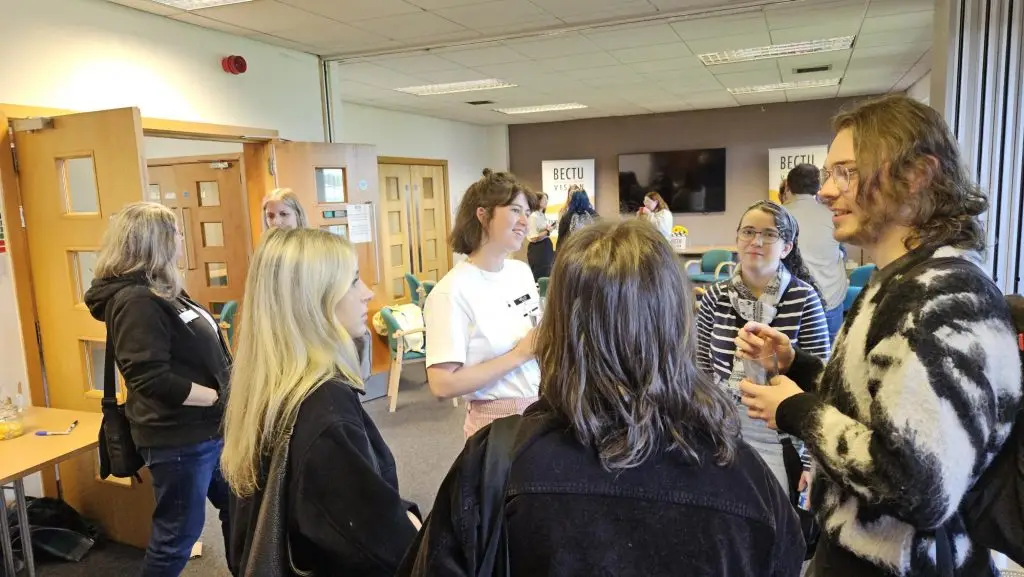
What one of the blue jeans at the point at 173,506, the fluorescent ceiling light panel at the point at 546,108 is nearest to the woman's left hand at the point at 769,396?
the blue jeans at the point at 173,506

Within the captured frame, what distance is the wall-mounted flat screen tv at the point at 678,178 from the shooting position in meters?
9.04

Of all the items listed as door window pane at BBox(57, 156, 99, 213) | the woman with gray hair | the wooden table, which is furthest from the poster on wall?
the wooden table

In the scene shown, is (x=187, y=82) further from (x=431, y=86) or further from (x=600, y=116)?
(x=600, y=116)

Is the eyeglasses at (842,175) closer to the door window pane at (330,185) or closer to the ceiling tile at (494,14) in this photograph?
the ceiling tile at (494,14)

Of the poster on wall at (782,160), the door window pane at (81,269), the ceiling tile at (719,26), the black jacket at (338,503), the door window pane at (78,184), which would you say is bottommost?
the black jacket at (338,503)

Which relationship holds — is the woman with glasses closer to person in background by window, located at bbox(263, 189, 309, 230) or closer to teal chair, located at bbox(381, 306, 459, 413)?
person in background by window, located at bbox(263, 189, 309, 230)

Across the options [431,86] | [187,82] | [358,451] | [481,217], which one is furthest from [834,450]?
[431,86]

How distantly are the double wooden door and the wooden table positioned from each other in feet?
16.2

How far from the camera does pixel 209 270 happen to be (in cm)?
528

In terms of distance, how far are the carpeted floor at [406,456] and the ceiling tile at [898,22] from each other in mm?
4121

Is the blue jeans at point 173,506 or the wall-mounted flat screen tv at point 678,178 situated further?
the wall-mounted flat screen tv at point 678,178

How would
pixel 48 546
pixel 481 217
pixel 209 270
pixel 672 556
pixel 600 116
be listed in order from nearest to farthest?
pixel 672 556
pixel 481 217
pixel 48 546
pixel 209 270
pixel 600 116

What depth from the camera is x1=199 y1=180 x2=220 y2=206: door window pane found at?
16.1ft

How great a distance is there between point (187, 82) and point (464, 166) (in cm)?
574
